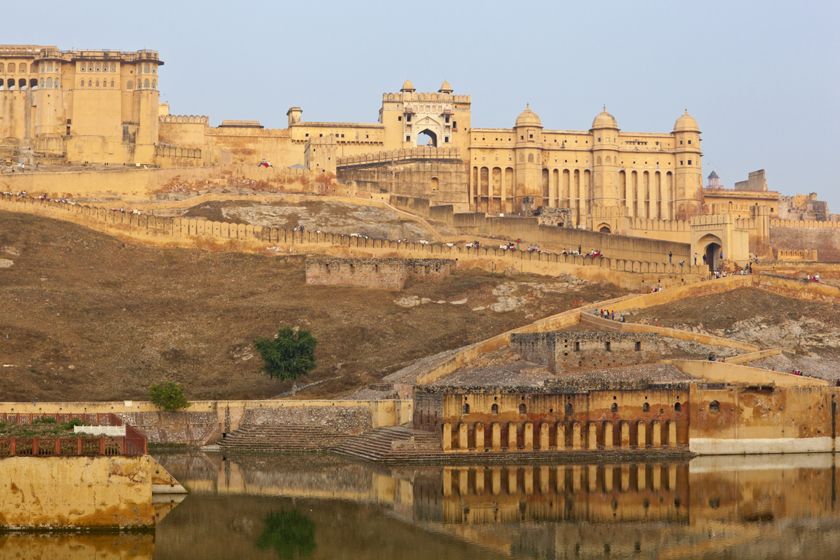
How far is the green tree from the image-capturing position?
4259cm

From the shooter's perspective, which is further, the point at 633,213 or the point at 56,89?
the point at 633,213

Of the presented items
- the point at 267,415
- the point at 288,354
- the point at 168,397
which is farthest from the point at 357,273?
the point at 168,397

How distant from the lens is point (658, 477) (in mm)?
53844

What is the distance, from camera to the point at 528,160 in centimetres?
11094

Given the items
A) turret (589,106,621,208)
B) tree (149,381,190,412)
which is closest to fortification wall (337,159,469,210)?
turret (589,106,621,208)

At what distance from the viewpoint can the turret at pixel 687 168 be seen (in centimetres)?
11200

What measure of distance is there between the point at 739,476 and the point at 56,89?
64387 mm

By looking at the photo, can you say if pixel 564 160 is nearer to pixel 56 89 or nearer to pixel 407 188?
pixel 407 188

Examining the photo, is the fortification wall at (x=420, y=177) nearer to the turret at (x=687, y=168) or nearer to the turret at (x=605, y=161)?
the turret at (x=605, y=161)

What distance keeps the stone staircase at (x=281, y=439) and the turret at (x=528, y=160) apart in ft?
168

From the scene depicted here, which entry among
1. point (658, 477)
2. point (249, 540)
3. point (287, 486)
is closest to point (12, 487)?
point (249, 540)

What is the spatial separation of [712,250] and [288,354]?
118 feet

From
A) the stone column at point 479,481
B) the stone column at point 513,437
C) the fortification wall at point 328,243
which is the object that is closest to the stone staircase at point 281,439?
the stone column at point 513,437

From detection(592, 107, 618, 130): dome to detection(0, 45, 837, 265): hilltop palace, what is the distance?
100 millimetres
